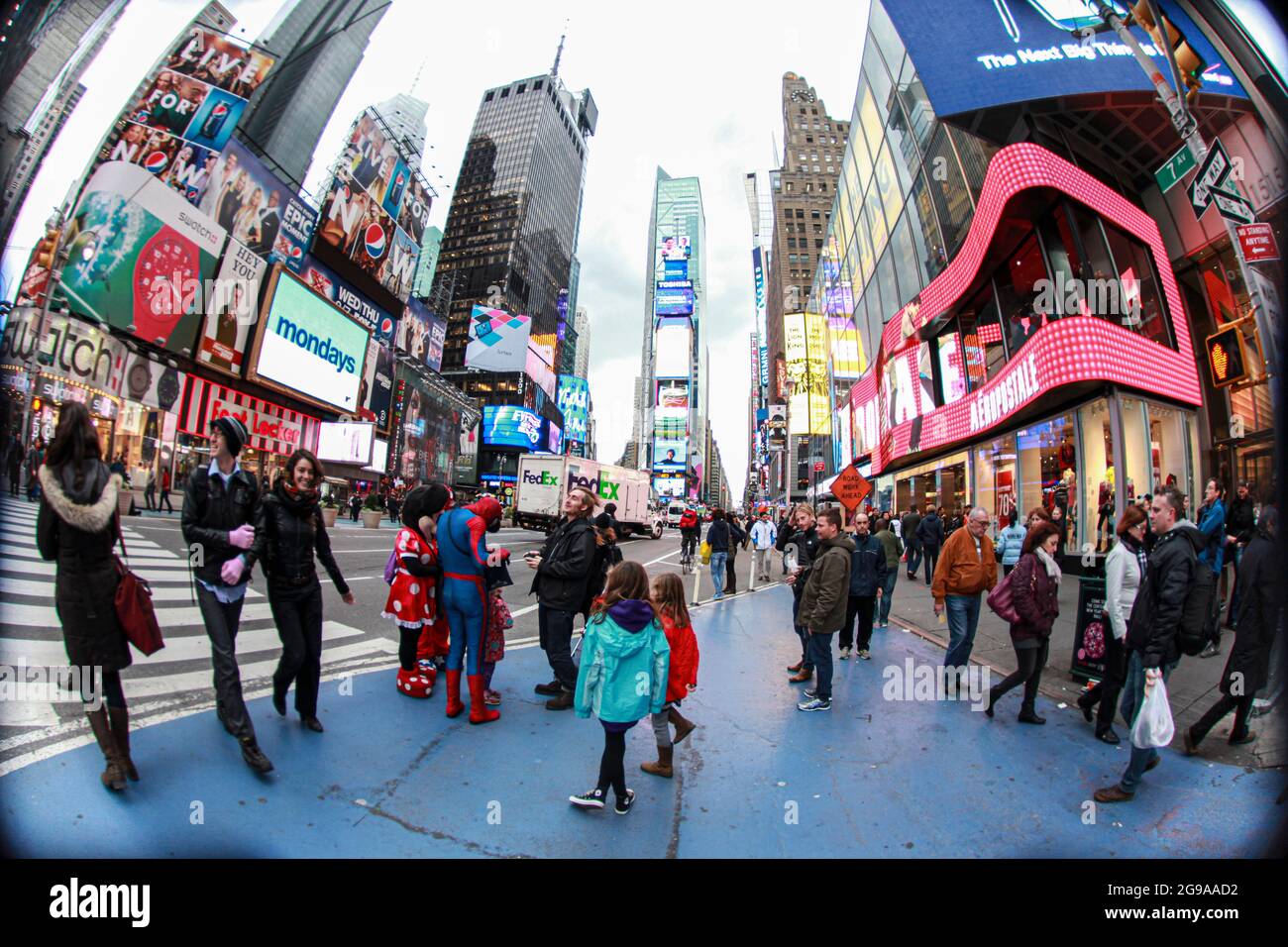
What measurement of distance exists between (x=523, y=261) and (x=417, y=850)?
11253 centimetres

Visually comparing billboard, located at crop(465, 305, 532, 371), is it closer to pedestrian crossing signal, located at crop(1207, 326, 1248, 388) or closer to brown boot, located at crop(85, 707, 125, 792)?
pedestrian crossing signal, located at crop(1207, 326, 1248, 388)

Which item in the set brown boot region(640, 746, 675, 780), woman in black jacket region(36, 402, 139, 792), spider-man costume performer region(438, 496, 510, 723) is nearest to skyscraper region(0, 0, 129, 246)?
woman in black jacket region(36, 402, 139, 792)

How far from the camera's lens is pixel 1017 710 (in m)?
4.89

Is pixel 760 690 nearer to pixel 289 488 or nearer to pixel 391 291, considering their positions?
pixel 289 488

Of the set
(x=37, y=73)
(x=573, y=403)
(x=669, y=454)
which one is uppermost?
(x=573, y=403)

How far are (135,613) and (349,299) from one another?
4447 cm

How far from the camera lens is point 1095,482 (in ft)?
36.2

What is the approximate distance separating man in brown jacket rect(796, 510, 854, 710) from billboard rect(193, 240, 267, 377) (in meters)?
29.0

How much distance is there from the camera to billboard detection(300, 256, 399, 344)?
3522cm

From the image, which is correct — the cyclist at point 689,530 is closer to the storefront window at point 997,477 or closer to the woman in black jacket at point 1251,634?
the storefront window at point 997,477

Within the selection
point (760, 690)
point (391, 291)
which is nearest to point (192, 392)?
point (391, 291)
